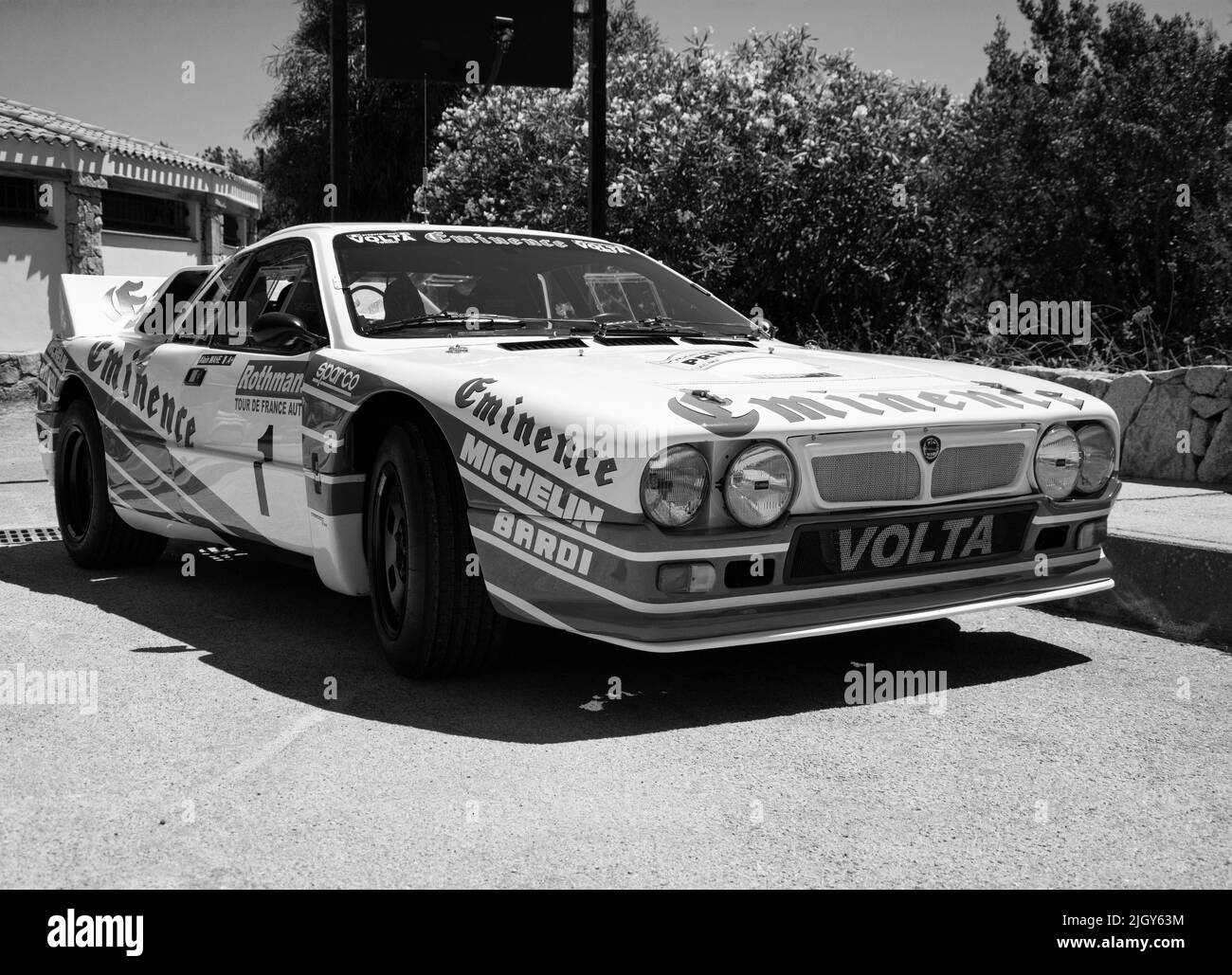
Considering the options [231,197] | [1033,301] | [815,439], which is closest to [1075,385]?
[1033,301]

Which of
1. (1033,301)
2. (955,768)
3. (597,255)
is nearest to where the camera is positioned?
(955,768)

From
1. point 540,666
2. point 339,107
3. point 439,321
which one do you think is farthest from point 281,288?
point 339,107

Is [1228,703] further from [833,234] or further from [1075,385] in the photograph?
[833,234]

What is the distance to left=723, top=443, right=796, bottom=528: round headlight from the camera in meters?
3.55

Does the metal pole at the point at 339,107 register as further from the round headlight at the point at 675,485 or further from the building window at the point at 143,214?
the building window at the point at 143,214

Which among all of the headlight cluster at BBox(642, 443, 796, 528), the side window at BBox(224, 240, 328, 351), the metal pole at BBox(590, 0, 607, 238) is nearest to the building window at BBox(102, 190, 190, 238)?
the metal pole at BBox(590, 0, 607, 238)

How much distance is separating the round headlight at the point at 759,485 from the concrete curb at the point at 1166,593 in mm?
2159

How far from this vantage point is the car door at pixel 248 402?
4.68 metres

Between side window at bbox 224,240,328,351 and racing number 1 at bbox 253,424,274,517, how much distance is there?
357mm

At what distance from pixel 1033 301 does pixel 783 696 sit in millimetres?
9989

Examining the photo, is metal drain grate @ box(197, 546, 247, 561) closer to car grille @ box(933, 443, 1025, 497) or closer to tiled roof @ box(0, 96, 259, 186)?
car grille @ box(933, 443, 1025, 497)

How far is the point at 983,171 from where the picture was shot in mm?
14727

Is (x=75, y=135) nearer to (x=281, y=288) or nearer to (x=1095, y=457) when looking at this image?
(x=281, y=288)

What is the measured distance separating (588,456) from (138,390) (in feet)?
9.90
